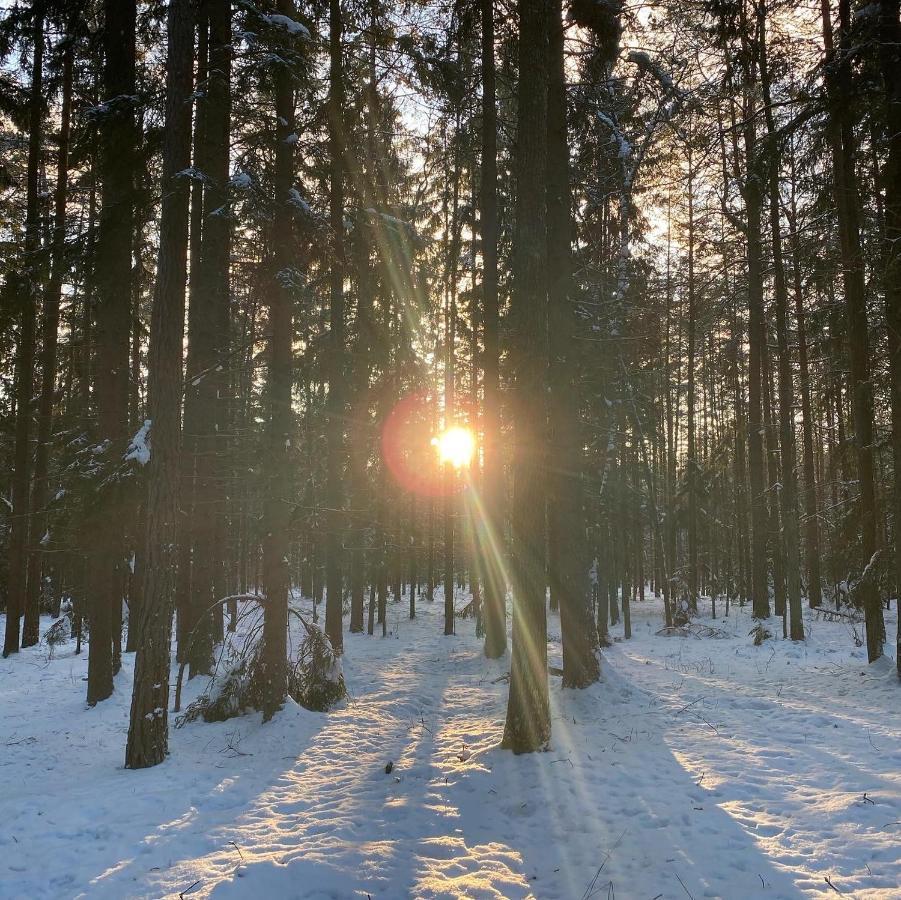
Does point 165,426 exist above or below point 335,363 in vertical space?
below

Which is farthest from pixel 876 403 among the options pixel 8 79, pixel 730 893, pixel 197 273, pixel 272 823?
pixel 8 79

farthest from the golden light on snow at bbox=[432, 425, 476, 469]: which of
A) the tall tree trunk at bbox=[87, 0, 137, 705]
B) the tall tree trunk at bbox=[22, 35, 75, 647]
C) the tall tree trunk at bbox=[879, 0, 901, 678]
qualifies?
the tall tree trunk at bbox=[22, 35, 75, 647]

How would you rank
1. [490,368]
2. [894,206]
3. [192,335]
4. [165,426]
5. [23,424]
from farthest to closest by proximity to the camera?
[23,424] < [192,335] < [490,368] < [894,206] < [165,426]

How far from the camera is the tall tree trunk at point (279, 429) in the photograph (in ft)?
30.5

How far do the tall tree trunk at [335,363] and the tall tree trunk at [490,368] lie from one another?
3.06 meters

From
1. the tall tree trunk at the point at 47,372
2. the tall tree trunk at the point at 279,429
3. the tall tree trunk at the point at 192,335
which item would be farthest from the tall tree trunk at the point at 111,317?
the tall tree trunk at the point at 47,372

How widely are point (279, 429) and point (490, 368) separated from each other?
370 centimetres

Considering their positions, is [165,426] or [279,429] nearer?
[165,426]

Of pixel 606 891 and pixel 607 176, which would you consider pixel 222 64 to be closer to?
pixel 607 176

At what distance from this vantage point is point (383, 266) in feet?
42.3

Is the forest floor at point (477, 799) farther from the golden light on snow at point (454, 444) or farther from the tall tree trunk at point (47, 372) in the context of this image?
the golden light on snow at point (454, 444)

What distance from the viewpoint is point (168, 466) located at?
732 cm

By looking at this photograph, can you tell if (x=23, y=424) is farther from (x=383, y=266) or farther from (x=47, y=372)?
(x=383, y=266)

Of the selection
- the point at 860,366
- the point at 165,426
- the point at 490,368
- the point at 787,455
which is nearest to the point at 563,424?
the point at 490,368
